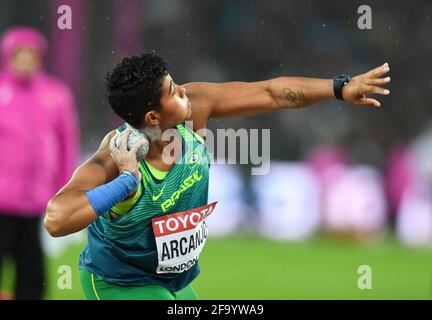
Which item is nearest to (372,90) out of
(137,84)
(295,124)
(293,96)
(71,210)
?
(293,96)

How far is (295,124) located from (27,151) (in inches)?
260

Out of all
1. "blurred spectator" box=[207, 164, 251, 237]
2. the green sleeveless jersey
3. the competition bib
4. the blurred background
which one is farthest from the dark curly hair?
"blurred spectator" box=[207, 164, 251, 237]

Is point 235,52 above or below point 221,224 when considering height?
above

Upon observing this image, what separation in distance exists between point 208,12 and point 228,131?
2.32 meters

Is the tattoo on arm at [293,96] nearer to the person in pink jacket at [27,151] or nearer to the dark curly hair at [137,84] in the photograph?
the dark curly hair at [137,84]

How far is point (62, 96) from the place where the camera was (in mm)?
7137

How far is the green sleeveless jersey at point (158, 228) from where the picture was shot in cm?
460

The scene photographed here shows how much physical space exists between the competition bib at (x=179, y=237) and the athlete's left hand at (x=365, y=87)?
93 centimetres

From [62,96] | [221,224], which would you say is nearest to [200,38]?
[221,224]

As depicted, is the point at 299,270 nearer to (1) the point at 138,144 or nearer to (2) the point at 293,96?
(2) the point at 293,96

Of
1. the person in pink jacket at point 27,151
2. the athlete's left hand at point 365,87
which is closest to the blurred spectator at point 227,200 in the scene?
the person in pink jacket at point 27,151

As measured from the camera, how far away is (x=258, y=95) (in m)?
5.18

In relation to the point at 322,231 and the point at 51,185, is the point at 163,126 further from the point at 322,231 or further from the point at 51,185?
the point at 322,231

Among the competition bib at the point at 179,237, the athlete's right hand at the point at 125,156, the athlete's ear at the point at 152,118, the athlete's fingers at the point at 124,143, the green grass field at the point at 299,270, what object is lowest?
the green grass field at the point at 299,270
